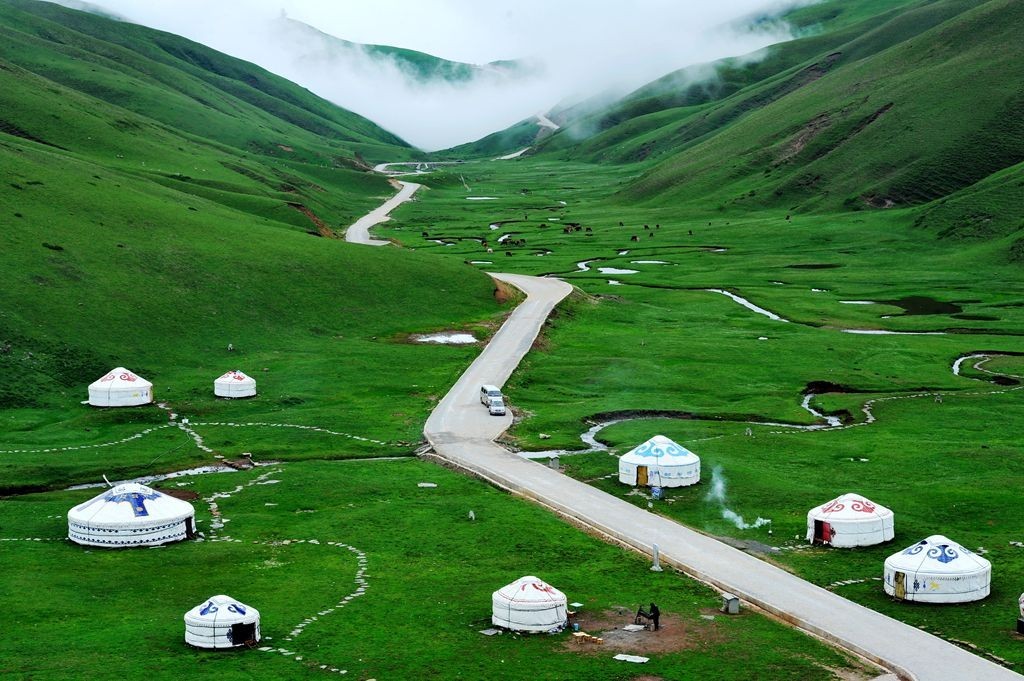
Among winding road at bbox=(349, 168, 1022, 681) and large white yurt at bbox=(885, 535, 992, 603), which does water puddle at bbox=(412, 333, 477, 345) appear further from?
large white yurt at bbox=(885, 535, 992, 603)

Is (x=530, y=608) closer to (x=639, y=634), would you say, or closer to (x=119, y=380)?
(x=639, y=634)

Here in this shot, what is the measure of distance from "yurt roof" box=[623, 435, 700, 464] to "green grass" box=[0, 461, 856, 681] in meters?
8.40

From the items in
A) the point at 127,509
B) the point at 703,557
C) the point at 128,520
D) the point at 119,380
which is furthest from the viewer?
the point at 119,380

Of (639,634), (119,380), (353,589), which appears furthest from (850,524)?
(119,380)

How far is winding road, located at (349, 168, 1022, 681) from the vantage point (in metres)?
44.6

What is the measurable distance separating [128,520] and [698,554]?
28.8 metres

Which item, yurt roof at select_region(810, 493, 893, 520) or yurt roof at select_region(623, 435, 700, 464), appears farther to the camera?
yurt roof at select_region(623, 435, 700, 464)

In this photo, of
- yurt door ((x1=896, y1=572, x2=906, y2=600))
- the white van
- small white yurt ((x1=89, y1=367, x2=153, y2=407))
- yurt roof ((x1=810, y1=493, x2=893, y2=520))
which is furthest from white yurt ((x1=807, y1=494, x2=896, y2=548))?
small white yurt ((x1=89, y1=367, x2=153, y2=407))

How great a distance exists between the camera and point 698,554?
58.4m

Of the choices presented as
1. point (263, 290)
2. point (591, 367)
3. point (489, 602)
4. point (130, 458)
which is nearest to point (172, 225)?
point (263, 290)

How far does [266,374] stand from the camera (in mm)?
103875

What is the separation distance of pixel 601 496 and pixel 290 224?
128 meters

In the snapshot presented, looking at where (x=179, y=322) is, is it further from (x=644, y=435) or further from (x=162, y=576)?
(x=162, y=576)

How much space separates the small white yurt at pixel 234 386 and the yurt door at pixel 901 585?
58.7 m
